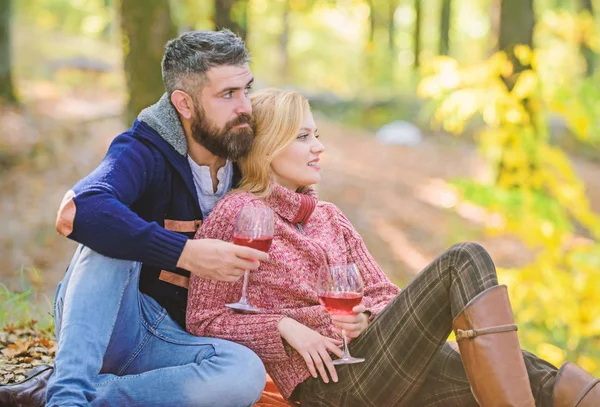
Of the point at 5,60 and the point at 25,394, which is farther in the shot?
the point at 5,60

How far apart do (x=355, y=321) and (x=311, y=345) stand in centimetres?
20

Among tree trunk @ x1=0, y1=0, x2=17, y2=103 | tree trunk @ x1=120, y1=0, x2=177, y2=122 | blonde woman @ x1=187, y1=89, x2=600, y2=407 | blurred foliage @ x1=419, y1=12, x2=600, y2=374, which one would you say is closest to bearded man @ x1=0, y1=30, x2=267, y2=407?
blonde woman @ x1=187, y1=89, x2=600, y2=407

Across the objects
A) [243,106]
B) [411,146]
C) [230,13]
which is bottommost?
[411,146]

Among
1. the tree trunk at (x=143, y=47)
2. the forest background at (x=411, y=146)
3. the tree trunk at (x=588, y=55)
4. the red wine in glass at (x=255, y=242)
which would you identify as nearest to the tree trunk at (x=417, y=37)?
the forest background at (x=411, y=146)

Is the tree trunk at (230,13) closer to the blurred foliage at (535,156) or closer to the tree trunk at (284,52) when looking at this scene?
the blurred foliage at (535,156)

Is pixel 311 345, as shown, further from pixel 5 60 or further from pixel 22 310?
pixel 5 60

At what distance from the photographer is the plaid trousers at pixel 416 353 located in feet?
8.21

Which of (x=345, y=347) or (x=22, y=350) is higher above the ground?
(x=345, y=347)

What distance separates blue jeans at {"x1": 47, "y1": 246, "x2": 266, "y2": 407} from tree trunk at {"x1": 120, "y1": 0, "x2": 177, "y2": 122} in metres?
2.64

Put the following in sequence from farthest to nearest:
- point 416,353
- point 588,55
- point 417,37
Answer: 1. point 417,37
2. point 588,55
3. point 416,353

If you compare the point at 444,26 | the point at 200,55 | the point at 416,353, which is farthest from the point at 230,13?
the point at 444,26

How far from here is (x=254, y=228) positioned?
8.18 ft

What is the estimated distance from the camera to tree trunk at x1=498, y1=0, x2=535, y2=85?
7172 millimetres

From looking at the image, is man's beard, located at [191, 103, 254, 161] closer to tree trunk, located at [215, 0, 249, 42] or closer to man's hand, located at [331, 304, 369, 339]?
man's hand, located at [331, 304, 369, 339]
